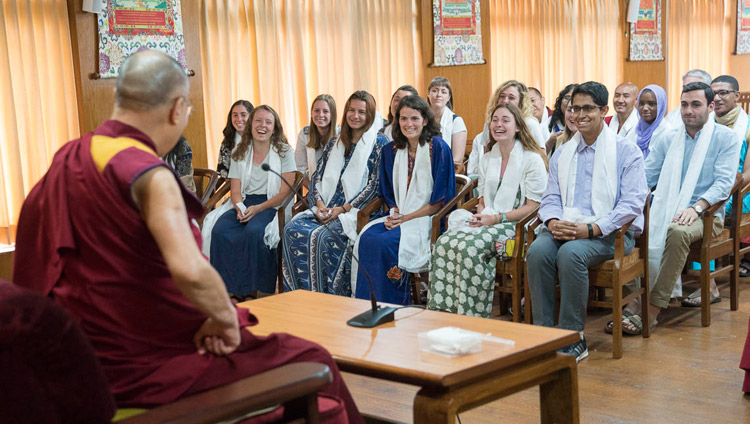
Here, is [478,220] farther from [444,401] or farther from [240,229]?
[444,401]

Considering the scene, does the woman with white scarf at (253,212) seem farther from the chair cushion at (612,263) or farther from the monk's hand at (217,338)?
the monk's hand at (217,338)

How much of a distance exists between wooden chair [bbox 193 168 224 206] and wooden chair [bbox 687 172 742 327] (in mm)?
2871

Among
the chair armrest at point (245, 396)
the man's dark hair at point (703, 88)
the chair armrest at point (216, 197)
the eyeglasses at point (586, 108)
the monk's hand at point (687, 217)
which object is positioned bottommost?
the monk's hand at point (687, 217)

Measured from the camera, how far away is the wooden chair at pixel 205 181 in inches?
204

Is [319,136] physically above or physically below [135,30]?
below

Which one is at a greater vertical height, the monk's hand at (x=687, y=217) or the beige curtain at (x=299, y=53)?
the beige curtain at (x=299, y=53)

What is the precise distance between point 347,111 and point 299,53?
2026 mm

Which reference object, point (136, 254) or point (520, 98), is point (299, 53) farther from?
point (136, 254)

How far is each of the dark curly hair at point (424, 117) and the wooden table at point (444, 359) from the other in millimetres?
2032

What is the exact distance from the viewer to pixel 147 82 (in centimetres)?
176

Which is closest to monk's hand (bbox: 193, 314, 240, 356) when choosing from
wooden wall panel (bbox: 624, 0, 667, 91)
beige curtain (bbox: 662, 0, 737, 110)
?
wooden wall panel (bbox: 624, 0, 667, 91)

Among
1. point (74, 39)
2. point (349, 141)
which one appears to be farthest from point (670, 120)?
point (74, 39)

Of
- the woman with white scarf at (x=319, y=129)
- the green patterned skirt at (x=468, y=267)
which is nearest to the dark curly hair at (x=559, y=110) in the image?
the woman with white scarf at (x=319, y=129)

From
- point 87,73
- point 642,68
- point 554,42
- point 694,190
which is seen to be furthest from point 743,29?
point 87,73
